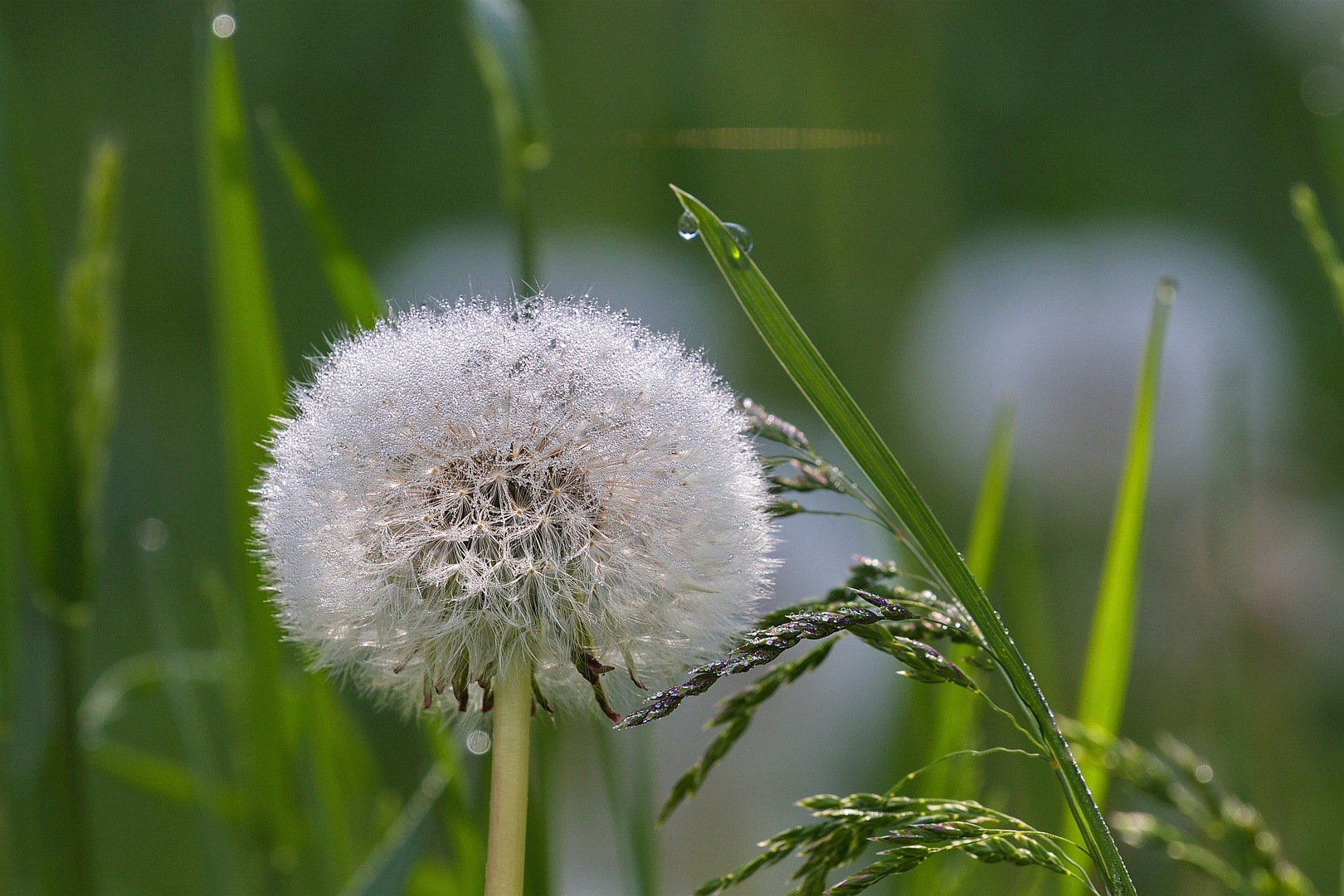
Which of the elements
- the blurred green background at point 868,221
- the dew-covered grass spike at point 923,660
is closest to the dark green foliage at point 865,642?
the dew-covered grass spike at point 923,660

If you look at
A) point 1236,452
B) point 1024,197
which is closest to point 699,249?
point 1024,197

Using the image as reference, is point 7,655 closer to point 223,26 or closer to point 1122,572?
point 223,26

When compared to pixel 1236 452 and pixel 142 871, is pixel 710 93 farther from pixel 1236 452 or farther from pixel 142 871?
pixel 142 871

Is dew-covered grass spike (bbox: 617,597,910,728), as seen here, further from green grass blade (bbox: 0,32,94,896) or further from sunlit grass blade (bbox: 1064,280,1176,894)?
green grass blade (bbox: 0,32,94,896)

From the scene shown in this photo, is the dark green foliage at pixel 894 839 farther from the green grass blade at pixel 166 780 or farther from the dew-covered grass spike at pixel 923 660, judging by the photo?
the green grass blade at pixel 166 780

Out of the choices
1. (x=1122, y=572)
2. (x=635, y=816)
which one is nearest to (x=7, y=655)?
(x=635, y=816)

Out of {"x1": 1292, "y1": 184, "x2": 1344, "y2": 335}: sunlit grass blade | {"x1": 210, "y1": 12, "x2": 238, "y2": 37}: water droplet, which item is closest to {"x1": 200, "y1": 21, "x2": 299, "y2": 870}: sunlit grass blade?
{"x1": 210, "y1": 12, "x2": 238, "y2": 37}: water droplet

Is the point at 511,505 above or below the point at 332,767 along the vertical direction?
above

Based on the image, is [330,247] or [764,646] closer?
[764,646]
